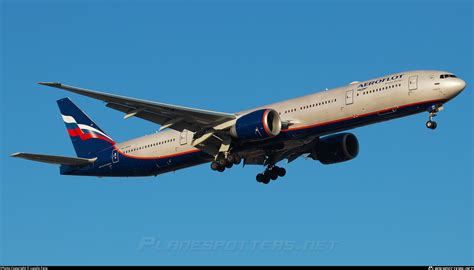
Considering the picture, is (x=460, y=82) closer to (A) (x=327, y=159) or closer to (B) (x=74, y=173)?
(A) (x=327, y=159)

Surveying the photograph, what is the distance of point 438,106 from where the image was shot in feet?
151

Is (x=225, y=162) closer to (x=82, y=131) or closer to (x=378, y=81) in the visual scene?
(x=378, y=81)

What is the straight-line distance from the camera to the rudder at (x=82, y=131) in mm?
58000

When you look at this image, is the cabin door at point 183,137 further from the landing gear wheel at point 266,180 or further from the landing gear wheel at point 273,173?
the landing gear wheel at point 273,173

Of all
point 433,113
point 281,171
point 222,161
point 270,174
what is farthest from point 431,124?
point 270,174

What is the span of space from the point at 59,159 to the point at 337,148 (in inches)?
679

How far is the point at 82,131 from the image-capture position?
59438 mm

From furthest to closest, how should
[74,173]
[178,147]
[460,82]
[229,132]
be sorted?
[74,173], [178,147], [229,132], [460,82]

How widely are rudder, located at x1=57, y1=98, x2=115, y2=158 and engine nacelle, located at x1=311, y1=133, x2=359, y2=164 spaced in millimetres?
13621

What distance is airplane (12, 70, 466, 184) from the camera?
46.2 metres

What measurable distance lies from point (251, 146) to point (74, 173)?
13.5m

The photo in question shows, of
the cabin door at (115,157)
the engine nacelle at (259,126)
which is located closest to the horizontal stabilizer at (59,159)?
the cabin door at (115,157)

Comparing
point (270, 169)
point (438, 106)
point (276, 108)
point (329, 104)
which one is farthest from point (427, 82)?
point (270, 169)

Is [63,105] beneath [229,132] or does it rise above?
above
